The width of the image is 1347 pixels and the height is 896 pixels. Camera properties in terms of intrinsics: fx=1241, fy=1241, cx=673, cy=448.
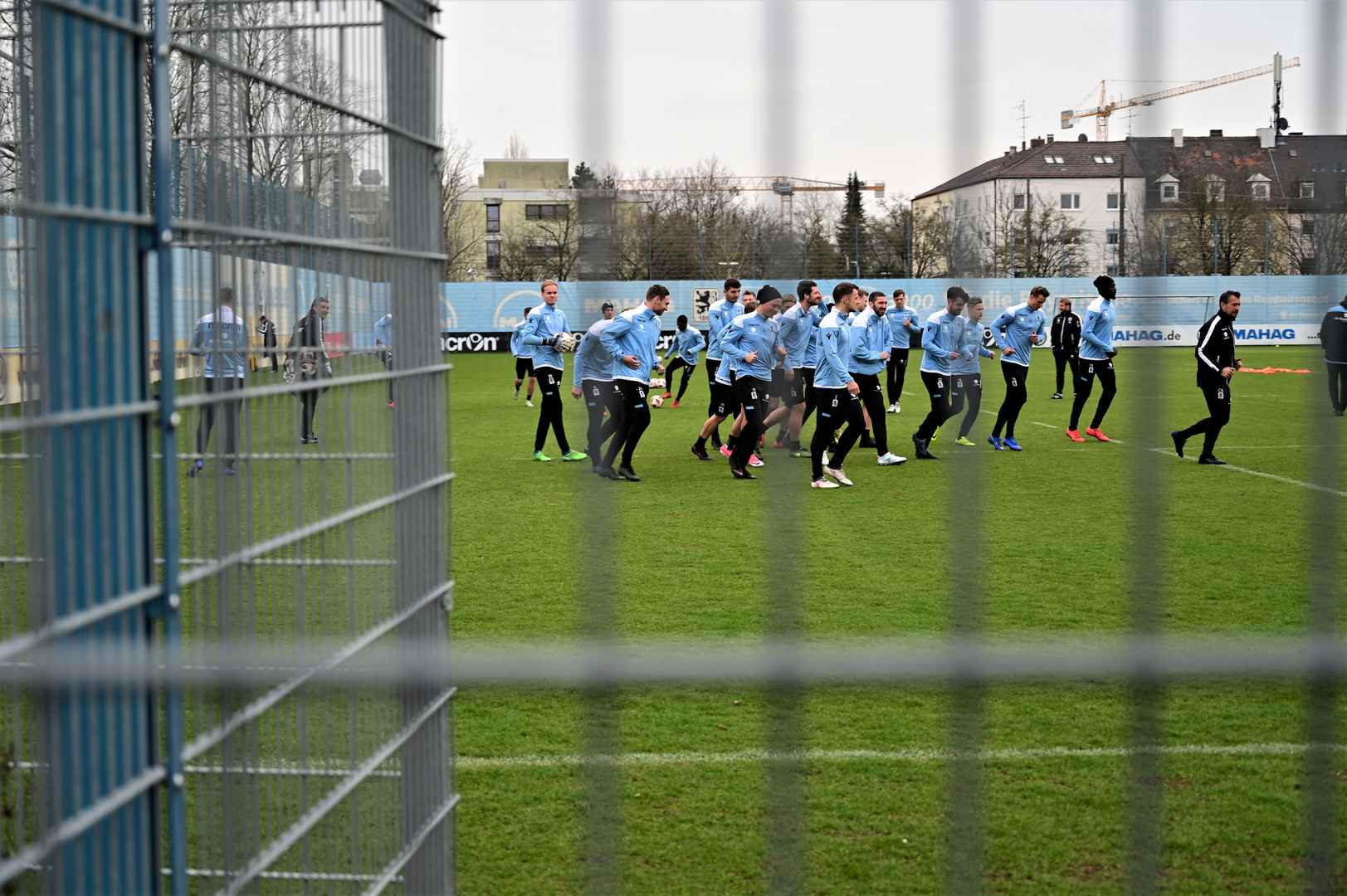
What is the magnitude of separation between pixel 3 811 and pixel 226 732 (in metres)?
0.90

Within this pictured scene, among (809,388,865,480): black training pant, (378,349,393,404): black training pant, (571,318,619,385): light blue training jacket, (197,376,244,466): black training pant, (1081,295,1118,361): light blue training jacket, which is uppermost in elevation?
(1081,295,1118,361): light blue training jacket

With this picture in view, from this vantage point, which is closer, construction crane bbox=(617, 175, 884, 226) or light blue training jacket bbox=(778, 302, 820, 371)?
construction crane bbox=(617, 175, 884, 226)

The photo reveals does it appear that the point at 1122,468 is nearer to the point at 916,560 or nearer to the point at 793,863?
the point at 916,560

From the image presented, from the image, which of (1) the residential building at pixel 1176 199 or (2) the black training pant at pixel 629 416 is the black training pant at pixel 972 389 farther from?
(1) the residential building at pixel 1176 199

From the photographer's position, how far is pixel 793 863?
11.8ft

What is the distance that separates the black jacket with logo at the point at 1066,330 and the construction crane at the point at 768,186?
1672cm

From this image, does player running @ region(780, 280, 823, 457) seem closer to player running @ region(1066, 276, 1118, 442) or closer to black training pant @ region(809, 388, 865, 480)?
black training pant @ region(809, 388, 865, 480)

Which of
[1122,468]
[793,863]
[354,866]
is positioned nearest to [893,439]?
[1122,468]

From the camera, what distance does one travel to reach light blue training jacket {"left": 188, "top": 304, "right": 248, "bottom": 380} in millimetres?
2154

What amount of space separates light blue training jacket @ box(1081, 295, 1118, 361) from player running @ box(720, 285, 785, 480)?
480cm

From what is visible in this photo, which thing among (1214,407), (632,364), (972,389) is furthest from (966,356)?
(632,364)

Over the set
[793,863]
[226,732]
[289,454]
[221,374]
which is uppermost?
[221,374]

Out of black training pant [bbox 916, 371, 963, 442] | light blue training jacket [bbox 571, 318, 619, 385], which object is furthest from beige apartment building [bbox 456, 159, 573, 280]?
black training pant [bbox 916, 371, 963, 442]

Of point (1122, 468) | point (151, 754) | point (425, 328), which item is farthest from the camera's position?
point (1122, 468)
